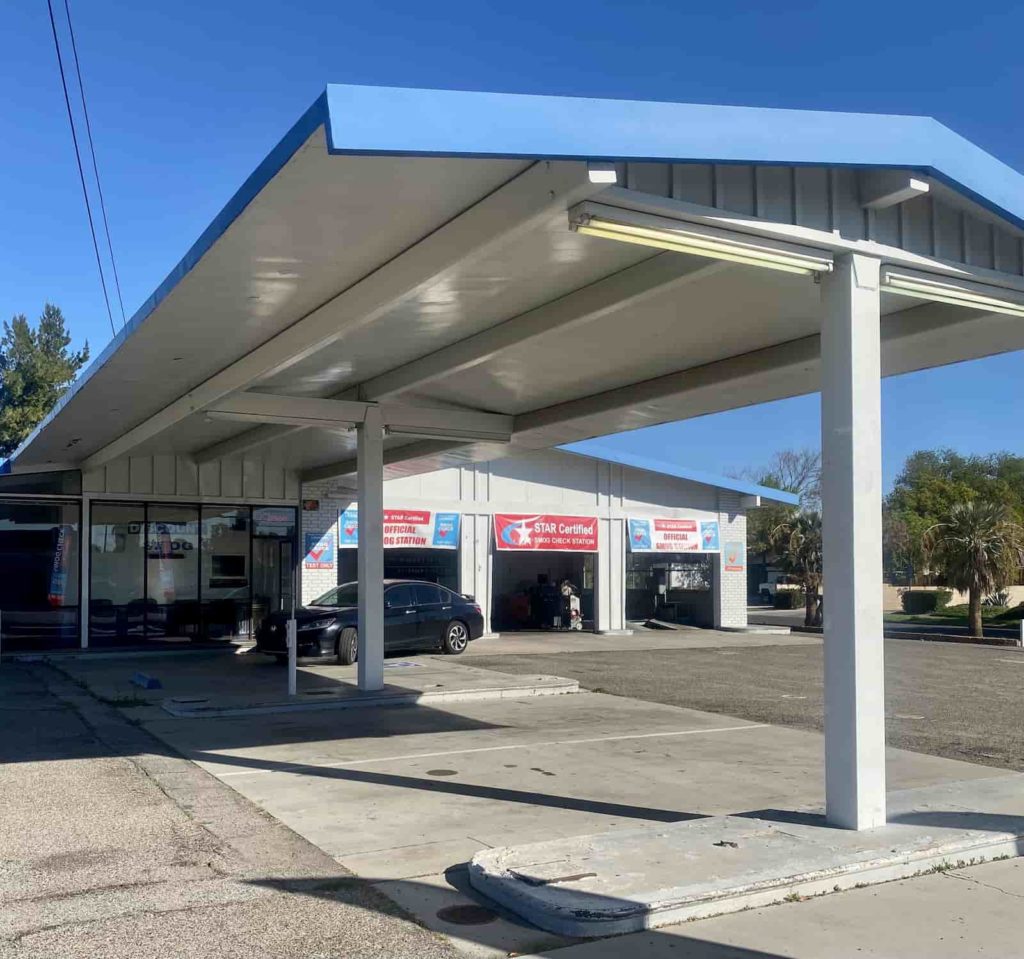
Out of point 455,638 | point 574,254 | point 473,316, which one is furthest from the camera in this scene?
point 455,638

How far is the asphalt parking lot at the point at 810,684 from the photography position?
39.7ft

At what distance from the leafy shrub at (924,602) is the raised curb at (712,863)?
138 feet

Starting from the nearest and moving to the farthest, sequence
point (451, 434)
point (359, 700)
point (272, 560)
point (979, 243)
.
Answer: point (979, 243)
point (359, 700)
point (451, 434)
point (272, 560)

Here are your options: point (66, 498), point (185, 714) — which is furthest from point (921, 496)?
point (185, 714)

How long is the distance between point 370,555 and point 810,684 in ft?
25.8

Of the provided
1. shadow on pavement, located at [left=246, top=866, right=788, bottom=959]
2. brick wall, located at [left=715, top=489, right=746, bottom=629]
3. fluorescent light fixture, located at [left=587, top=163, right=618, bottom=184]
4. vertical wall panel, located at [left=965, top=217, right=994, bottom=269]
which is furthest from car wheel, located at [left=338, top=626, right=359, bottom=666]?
brick wall, located at [left=715, top=489, right=746, bottom=629]

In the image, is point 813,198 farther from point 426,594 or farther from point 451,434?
point 426,594

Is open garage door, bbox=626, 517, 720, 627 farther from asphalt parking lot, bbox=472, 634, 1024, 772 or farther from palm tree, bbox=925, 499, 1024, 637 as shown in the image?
palm tree, bbox=925, 499, 1024, 637

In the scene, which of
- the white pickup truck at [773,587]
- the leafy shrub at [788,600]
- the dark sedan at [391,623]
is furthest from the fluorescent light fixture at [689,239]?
the white pickup truck at [773,587]

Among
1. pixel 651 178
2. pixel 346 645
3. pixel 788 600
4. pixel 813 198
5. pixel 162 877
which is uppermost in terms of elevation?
pixel 813 198

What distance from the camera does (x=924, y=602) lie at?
4681 centimetres

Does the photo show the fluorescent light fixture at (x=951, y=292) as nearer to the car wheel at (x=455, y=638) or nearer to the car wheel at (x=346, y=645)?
the car wheel at (x=346, y=645)

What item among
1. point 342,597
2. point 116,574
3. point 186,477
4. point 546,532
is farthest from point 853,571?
point 546,532

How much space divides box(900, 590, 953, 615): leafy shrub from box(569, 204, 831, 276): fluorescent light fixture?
42.9 m
